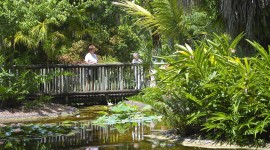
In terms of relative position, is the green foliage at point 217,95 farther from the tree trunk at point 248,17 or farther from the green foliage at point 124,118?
the green foliage at point 124,118

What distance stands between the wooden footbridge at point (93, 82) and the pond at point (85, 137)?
4.70 meters

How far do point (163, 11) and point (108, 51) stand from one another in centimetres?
635

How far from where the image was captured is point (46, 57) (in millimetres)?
19359

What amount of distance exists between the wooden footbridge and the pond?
185 inches

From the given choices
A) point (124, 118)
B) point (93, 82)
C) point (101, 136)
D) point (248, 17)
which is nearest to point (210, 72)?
point (248, 17)

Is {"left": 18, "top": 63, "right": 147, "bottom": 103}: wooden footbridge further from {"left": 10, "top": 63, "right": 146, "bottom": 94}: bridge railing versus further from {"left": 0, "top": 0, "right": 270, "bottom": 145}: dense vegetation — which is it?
{"left": 0, "top": 0, "right": 270, "bottom": 145}: dense vegetation

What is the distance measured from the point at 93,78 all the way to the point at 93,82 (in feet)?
0.45

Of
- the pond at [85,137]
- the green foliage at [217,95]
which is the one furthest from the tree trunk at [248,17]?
the pond at [85,137]

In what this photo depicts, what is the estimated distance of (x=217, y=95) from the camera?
28.5ft

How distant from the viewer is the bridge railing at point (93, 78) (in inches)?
669

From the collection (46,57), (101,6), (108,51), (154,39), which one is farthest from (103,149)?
(101,6)

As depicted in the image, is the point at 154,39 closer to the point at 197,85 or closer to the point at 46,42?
the point at 46,42

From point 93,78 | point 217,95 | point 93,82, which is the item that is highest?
point 217,95

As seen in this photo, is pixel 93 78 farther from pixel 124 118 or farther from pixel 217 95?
pixel 217 95
